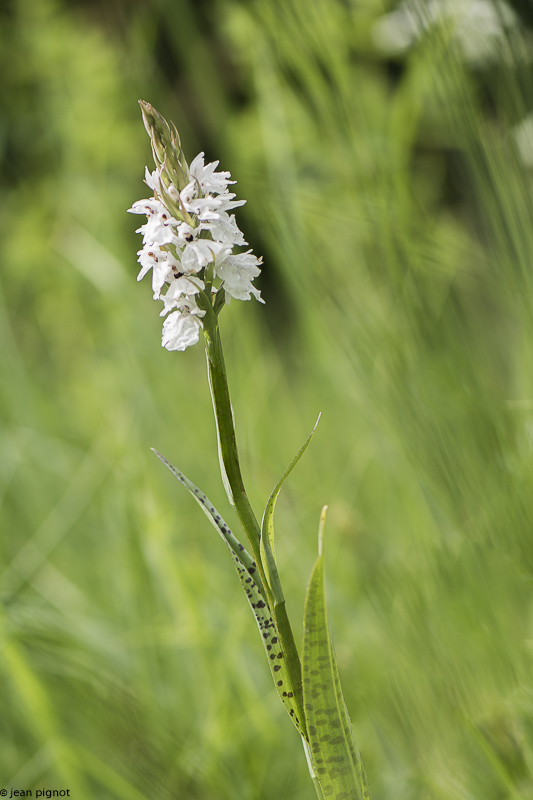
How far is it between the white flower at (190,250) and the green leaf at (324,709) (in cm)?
11

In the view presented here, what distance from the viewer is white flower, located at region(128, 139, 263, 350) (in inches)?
10.7

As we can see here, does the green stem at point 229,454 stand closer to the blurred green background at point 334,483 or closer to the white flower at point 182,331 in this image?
the white flower at point 182,331

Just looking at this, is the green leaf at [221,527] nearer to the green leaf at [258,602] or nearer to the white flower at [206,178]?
the green leaf at [258,602]

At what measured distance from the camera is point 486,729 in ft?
1.69

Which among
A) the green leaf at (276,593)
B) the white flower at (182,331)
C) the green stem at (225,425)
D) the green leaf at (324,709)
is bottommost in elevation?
the green leaf at (324,709)

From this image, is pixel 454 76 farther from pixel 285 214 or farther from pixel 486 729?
pixel 486 729

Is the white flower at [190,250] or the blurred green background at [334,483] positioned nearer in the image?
the white flower at [190,250]

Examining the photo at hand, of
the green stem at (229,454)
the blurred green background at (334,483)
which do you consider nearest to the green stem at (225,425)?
the green stem at (229,454)

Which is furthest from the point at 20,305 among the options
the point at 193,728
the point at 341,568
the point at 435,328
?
the point at 435,328

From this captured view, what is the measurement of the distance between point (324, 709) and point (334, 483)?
82 centimetres

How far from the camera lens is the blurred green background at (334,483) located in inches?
18.3

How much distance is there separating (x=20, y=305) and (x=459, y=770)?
1.78m

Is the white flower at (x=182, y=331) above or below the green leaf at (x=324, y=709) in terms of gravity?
above

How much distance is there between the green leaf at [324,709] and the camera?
10.5 inches
